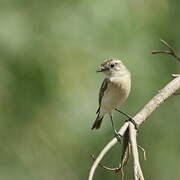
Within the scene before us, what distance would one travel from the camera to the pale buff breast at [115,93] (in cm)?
529

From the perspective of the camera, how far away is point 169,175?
246 inches

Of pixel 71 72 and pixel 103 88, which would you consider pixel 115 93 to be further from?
pixel 71 72

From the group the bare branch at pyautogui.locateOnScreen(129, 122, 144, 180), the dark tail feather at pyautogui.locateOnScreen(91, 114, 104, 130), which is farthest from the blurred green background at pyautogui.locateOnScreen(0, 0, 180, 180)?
the bare branch at pyautogui.locateOnScreen(129, 122, 144, 180)

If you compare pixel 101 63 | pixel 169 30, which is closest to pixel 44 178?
pixel 101 63

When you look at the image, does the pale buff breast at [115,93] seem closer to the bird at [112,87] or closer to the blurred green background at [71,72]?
the bird at [112,87]

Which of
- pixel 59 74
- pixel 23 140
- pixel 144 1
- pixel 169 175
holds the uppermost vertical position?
pixel 144 1

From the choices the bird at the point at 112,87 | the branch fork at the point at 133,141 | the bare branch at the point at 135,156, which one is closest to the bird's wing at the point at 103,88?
the bird at the point at 112,87

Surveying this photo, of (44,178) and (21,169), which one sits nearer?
(21,169)

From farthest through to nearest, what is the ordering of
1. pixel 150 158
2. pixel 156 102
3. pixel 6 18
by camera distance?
pixel 150 158
pixel 6 18
pixel 156 102

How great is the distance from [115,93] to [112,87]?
0.10 metres

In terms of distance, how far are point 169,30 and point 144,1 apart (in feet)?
1.20

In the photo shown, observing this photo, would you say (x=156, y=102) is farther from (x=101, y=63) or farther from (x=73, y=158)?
(x=73, y=158)

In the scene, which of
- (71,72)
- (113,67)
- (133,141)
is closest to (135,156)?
(133,141)

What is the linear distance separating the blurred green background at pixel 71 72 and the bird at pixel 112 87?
0.09 meters
